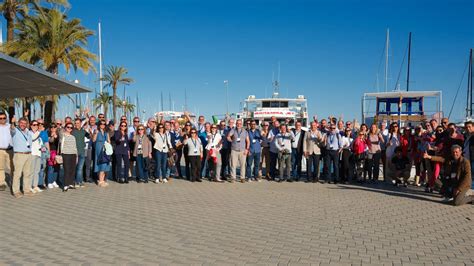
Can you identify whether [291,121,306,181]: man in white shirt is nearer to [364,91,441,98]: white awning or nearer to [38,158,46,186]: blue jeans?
[38,158,46,186]: blue jeans

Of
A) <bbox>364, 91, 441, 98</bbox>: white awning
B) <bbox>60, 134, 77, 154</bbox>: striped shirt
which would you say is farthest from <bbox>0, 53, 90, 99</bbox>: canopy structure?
<bbox>364, 91, 441, 98</bbox>: white awning

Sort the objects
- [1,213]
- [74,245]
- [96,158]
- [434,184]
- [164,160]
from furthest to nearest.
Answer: [164,160], [96,158], [434,184], [1,213], [74,245]

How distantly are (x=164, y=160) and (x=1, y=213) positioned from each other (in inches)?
208

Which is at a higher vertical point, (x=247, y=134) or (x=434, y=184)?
(x=247, y=134)

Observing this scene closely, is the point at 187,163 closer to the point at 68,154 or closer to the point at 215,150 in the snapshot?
the point at 215,150

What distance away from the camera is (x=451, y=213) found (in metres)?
8.21

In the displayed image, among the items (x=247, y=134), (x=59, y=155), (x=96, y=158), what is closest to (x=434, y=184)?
(x=247, y=134)

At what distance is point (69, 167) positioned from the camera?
1060 cm

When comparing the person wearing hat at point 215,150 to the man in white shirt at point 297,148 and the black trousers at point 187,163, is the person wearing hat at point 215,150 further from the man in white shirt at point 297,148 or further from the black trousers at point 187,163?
the man in white shirt at point 297,148

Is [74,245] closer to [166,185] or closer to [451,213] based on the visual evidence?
[166,185]

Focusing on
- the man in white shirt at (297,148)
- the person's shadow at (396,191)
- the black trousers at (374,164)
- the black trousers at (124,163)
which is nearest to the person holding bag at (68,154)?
the black trousers at (124,163)

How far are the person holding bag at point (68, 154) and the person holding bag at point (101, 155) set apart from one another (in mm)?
820

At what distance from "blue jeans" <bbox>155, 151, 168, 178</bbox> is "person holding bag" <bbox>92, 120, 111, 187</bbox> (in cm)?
149

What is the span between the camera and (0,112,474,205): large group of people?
34.8ft
